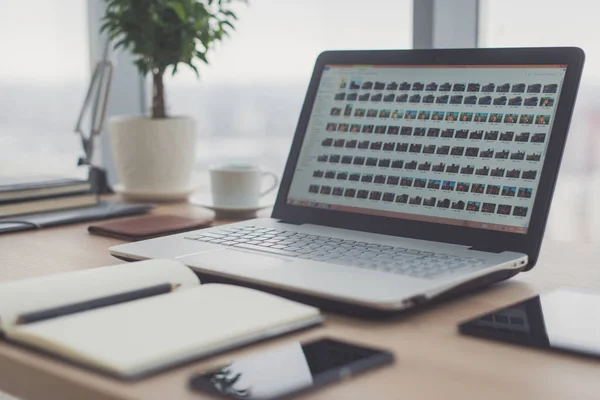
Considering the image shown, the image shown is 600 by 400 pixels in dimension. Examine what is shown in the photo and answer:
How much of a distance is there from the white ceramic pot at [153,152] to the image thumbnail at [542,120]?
80 centimetres

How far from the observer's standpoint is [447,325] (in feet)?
2.13

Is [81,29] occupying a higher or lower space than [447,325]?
higher

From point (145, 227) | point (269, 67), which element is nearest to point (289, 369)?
point (145, 227)

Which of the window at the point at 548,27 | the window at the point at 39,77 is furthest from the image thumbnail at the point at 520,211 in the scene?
the window at the point at 39,77

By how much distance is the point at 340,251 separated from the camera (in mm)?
821

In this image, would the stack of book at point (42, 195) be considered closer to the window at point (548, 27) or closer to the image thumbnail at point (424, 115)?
the image thumbnail at point (424, 115)

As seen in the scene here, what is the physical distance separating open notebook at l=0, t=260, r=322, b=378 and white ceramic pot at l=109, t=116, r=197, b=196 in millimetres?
751

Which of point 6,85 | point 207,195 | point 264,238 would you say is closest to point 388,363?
point 264,238

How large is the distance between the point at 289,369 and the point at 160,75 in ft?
3.55

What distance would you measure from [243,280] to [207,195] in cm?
66

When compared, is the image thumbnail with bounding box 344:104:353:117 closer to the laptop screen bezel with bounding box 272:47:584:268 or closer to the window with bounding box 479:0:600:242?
the laptop screen bezel with bounding box 272:47:584:268

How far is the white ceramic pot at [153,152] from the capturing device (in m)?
1.45

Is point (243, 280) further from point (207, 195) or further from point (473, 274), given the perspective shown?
point (207, 195)

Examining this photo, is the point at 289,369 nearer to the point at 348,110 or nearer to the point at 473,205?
the point at 473,205
